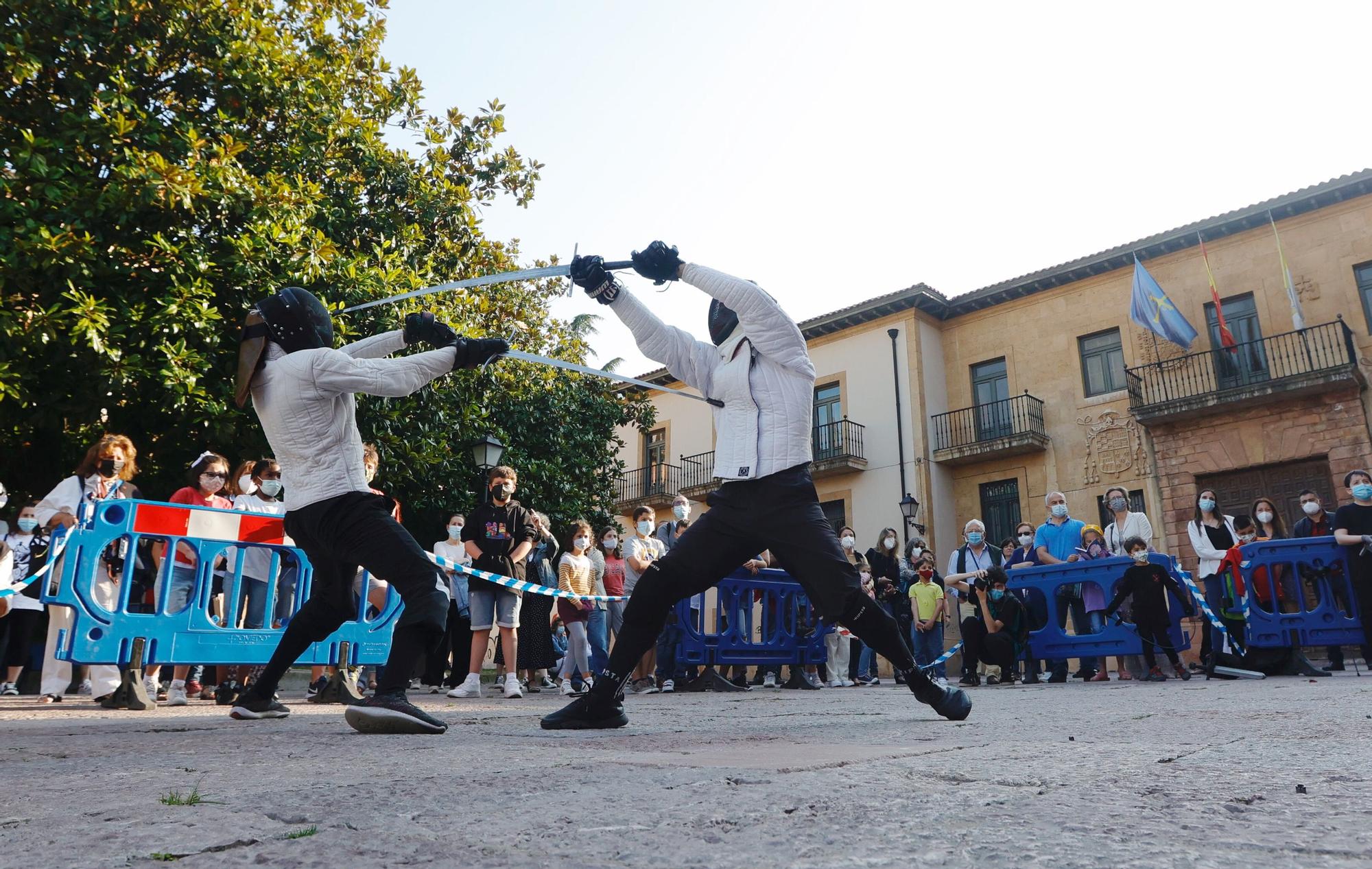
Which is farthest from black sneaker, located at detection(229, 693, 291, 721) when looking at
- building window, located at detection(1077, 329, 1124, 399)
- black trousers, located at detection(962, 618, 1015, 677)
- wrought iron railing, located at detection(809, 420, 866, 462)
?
building window, located at detection(1077, 329, 1124, 399)

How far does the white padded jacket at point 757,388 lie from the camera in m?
3.85

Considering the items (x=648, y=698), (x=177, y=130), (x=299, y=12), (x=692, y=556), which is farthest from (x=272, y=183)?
(x=692, y=556)

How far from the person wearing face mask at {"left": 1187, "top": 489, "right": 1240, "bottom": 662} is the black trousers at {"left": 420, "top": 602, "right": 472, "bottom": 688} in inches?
288

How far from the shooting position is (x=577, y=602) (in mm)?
8391

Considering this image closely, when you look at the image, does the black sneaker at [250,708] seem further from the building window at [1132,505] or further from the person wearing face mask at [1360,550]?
the building window at [1132,505]

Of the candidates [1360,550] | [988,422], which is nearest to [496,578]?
[1360,550]

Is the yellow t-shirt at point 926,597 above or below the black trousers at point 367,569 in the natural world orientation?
above

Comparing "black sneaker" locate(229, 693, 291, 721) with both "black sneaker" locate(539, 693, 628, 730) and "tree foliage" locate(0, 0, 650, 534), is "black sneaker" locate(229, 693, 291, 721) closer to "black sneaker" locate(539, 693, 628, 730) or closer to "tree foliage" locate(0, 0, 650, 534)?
"black sneaker" locate(539, 693, 628, 730)

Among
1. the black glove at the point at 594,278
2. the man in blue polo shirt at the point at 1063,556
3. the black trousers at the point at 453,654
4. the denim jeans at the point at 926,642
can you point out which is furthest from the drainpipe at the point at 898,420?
the black glove at the point at 594,278

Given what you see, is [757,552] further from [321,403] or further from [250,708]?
[250,708]

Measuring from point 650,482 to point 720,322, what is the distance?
83.1 ft

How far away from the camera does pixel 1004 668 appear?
941 cm

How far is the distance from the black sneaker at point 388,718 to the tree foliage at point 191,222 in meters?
5.49

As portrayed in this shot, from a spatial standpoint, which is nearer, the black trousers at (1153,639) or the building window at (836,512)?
the black trousers at (1153,639)
